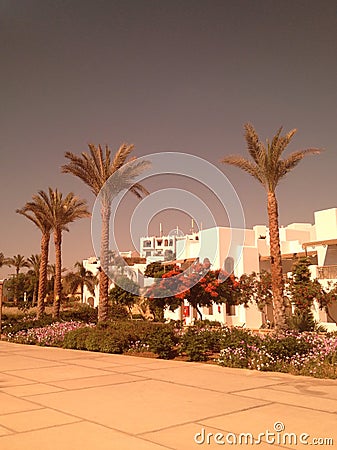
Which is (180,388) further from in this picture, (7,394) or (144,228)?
(144,228)

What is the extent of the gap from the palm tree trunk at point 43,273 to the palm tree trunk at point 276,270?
14.0 m

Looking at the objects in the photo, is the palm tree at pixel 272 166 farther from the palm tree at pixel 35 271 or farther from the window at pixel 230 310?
the palm tree at pixel 35 271

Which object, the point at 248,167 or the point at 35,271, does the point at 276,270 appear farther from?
the point at 35,271

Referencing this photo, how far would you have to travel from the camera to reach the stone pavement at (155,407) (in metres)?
5.04

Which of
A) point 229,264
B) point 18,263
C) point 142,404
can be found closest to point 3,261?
point 18,263

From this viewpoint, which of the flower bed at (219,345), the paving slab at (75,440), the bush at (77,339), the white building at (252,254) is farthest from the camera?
the white building at (252,254)

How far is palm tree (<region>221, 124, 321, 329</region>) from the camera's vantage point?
18.1 m

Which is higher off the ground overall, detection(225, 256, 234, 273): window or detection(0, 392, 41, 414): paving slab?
detection(225, 256, 234, 273): window

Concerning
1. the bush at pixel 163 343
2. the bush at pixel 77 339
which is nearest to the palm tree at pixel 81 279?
the bush at pixel 77 339

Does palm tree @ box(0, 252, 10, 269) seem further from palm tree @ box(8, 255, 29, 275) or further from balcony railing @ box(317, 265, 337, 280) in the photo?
balcony railing @ box(317, 265, 337, 280)

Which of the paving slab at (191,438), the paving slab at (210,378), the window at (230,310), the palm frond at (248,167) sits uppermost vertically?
the palm frond at (248,167)

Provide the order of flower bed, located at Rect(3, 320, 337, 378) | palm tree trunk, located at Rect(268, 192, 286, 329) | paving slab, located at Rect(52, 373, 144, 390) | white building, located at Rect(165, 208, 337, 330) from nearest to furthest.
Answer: paving slab, located at Rect(52, 373, 144, 390) < flower bed, located at Rect(3, 320, 337, 378) < palm tree trunk, located at Rect(268, 192, 286, 329) < white building, located at Rect(165, 208, 337, 330)

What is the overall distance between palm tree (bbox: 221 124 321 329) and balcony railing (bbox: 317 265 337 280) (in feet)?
37.5

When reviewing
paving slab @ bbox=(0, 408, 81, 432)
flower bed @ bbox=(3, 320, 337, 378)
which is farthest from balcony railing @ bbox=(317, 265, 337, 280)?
paving slab @ bbox=(0, 408, 81, 432)
